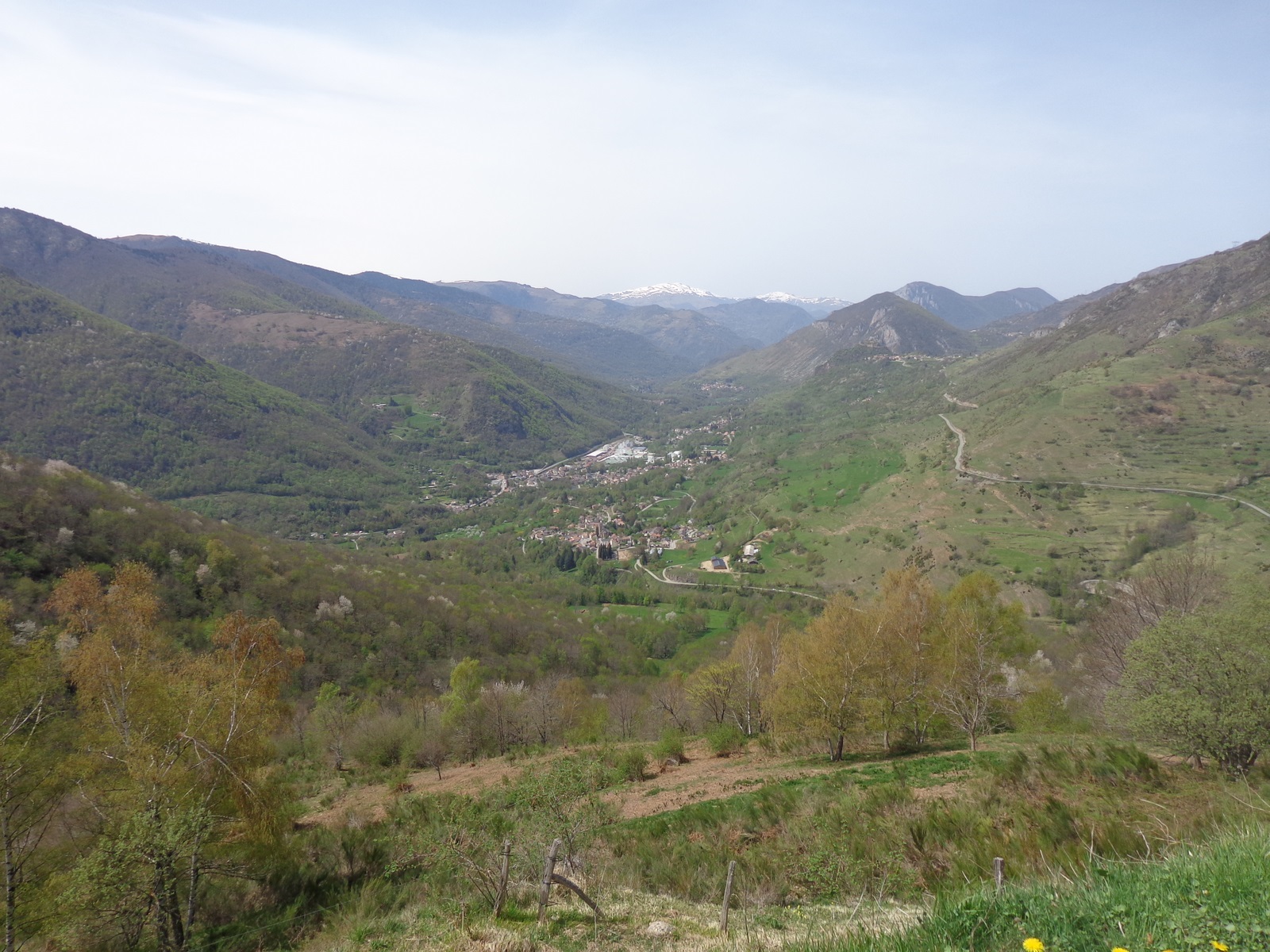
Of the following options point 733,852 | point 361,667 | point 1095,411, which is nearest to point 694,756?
point 733,852

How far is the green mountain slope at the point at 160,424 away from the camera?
124 metres

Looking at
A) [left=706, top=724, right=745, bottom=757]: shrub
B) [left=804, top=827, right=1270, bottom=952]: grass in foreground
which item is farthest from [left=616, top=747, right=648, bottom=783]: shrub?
[left=804, top=827, right=1270, bottom=952]: grass in foreground

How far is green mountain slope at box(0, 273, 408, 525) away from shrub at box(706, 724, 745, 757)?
12708 centimetres

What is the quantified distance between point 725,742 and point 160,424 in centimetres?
17506

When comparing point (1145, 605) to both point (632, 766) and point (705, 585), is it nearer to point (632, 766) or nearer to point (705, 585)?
point (632, 766)

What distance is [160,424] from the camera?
138m

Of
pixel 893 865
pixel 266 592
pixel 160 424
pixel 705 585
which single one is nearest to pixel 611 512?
pixel 705 585

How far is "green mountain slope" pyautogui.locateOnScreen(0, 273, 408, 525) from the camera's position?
406ft

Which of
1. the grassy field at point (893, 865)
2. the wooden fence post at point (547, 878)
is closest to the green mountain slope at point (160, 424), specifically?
the grassy field at point (893, 865)

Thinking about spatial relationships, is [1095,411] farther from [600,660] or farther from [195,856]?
[195,856]

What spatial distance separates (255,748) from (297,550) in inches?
2358

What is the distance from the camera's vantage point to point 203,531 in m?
48.1

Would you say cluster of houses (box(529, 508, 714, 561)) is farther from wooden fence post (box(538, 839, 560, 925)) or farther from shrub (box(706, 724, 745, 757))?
wooden fence post (box(538, 839, 560, 925))

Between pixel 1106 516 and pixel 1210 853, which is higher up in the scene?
pixel 1210 853
